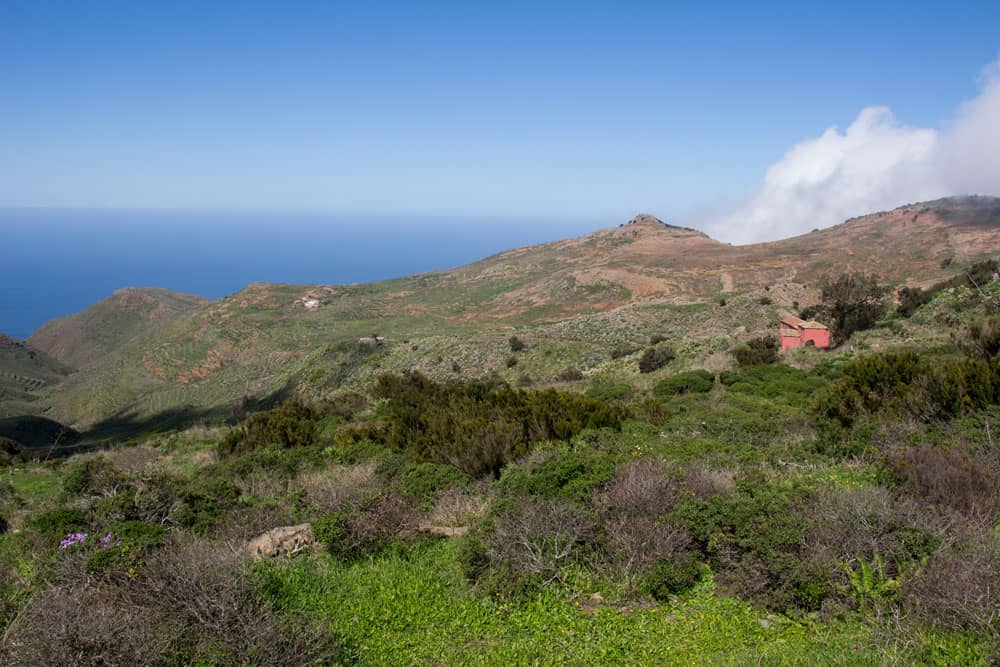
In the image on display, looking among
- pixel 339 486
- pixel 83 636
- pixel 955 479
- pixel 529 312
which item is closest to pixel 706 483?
pixel 955 479

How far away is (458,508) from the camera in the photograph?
6547mm

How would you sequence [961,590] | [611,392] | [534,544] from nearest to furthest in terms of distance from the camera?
[961,590]
[534,544]
[611,392]

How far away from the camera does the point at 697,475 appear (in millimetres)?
5961

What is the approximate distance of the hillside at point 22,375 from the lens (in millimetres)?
45812

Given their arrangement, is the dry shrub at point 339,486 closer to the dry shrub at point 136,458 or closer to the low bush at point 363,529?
the low bush at point 363,529

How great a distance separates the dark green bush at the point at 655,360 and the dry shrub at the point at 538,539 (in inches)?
571

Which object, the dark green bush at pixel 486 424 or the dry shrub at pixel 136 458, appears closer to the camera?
the dark green bush at pixel 486 424

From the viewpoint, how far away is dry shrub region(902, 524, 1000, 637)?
343 centimetres

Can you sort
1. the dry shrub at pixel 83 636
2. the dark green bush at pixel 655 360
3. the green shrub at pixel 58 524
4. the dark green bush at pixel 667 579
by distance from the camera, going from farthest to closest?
the dark green bush at pixel 655 360, the green shrub at pixel 58 524, the dark green bush at pixel 667 579, the dry shrub at pixel 83 636

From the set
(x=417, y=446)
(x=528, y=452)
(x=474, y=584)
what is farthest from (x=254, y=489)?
(x=474, y=584)

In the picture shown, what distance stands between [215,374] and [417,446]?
39.8 meters

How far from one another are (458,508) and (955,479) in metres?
4.93

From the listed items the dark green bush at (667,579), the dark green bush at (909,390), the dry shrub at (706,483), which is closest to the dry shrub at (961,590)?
the dark green bush at (667,579)

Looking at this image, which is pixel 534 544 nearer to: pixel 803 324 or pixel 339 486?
pixel 339 486
